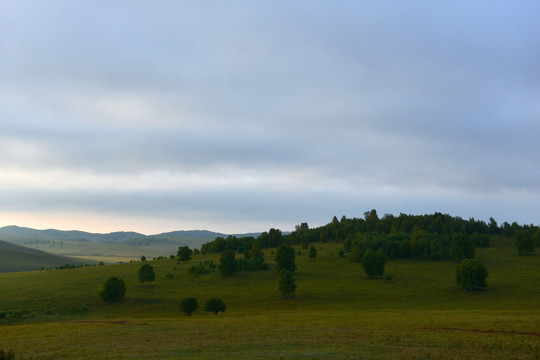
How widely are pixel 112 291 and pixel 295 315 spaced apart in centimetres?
5164

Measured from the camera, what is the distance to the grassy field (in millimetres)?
32000

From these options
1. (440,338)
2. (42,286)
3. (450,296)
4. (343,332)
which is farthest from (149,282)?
(440,338)

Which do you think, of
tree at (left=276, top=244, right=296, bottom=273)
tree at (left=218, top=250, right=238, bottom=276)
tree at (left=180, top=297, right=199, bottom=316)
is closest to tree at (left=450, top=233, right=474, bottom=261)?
tree at (left=276, top=244, right=296, bottom=273)

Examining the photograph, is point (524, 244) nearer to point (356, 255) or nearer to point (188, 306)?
point (356, 255)

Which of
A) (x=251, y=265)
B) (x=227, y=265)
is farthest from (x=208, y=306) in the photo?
Result: (x=251, y=265)

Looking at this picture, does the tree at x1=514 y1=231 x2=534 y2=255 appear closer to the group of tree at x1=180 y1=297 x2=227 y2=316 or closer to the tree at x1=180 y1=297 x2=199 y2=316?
the group of tree at x1=180 y1=297 x2=227 y2=316

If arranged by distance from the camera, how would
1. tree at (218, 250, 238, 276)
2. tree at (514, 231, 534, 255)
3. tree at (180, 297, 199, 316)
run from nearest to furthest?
tree at (180, 297, 199, 316) < tree at (218, 250, 238, 276) < tree at (514, 231, 534, 255)

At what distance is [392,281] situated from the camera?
111250 mm

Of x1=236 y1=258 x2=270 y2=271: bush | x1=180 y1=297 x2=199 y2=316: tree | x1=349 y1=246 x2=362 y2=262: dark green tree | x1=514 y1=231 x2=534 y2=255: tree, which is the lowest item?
x1=180 y1=297 x2=199 y2=316: tree

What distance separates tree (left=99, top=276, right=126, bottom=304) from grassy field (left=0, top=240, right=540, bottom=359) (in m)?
2.49

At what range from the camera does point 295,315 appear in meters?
63.4

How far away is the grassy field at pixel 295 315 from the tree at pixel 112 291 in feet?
8.18

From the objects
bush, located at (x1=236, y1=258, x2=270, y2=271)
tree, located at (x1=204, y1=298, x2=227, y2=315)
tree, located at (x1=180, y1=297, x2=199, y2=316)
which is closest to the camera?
tree, located at (x1=204, y1=298, x2=227, y2=315)

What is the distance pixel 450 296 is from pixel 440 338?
65031 mm
